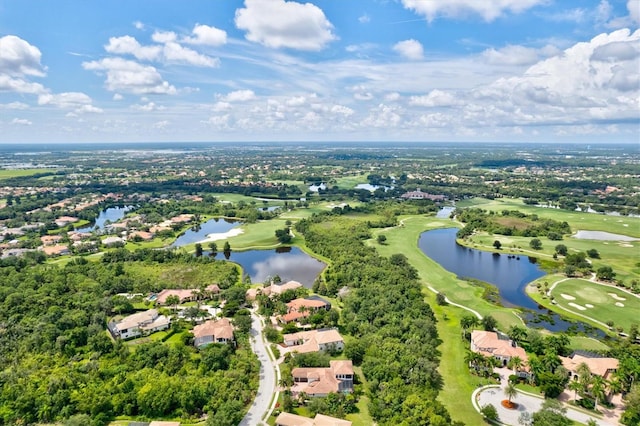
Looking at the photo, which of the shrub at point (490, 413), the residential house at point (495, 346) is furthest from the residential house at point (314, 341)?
the shrub at point (490, 413)


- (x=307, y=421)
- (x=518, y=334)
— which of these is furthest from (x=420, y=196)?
(x=307, y=421)

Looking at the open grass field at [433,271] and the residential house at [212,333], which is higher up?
the residential house at [212,333]

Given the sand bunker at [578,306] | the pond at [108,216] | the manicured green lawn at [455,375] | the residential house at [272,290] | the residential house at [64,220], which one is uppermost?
the residential house at [64,220]

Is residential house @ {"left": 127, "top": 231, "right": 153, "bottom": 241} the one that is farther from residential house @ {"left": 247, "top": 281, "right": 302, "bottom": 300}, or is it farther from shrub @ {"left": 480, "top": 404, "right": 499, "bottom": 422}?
shrub @ {"left": 480, "top": 404, "right": 499, "bottom": 422}

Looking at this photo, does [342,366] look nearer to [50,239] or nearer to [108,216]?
[50,239]

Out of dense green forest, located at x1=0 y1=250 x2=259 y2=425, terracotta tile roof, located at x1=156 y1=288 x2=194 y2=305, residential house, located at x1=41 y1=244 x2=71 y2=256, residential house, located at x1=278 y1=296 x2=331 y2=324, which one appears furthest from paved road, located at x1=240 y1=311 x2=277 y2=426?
residential house, located at x1=41 y1=244 x2=71 y2=256

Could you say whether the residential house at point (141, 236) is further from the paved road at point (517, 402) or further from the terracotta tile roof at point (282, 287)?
the paved road at point (517, 402)

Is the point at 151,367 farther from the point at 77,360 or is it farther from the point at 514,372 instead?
the point at 514,372
